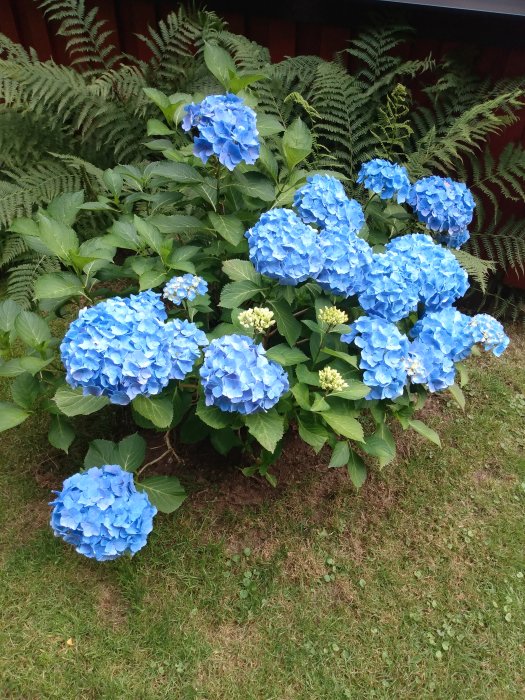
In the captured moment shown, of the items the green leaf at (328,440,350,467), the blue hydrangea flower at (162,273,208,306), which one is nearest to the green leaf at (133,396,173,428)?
the blue hydrangea flower at (162,273,208,306)

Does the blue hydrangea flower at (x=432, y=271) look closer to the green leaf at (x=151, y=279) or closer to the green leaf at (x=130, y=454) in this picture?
the green leaf at (x=151, y=279)

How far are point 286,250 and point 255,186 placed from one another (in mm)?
365

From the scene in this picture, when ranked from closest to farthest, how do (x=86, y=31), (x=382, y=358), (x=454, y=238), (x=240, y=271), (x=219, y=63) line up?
1. (x=382, y=358)
2. (x=240, y=271)
3. (x=219, y=63)
4. (x=454, y=238)
5. (x=86, y=31)

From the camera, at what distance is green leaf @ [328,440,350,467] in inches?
70.8

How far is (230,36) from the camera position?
2.84 metres

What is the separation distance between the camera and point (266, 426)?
161cm

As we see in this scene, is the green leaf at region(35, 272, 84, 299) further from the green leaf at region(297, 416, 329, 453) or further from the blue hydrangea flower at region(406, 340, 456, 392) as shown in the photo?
the blue hydrangea flower at region(406, 340, 456, 392)

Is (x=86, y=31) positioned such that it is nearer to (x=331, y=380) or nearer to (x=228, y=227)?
(x=228, y=227)

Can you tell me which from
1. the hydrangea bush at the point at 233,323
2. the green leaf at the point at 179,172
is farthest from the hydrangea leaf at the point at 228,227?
the green leaf at the point at 179,172

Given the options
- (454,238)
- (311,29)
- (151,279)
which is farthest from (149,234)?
(311,29)

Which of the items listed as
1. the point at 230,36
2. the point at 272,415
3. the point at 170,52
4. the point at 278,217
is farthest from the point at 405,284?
the point at 170,52

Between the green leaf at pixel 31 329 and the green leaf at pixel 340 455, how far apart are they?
0.99 m

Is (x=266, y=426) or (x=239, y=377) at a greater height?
(x=239, y=377)

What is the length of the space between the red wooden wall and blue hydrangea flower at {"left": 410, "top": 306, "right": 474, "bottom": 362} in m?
1.50
